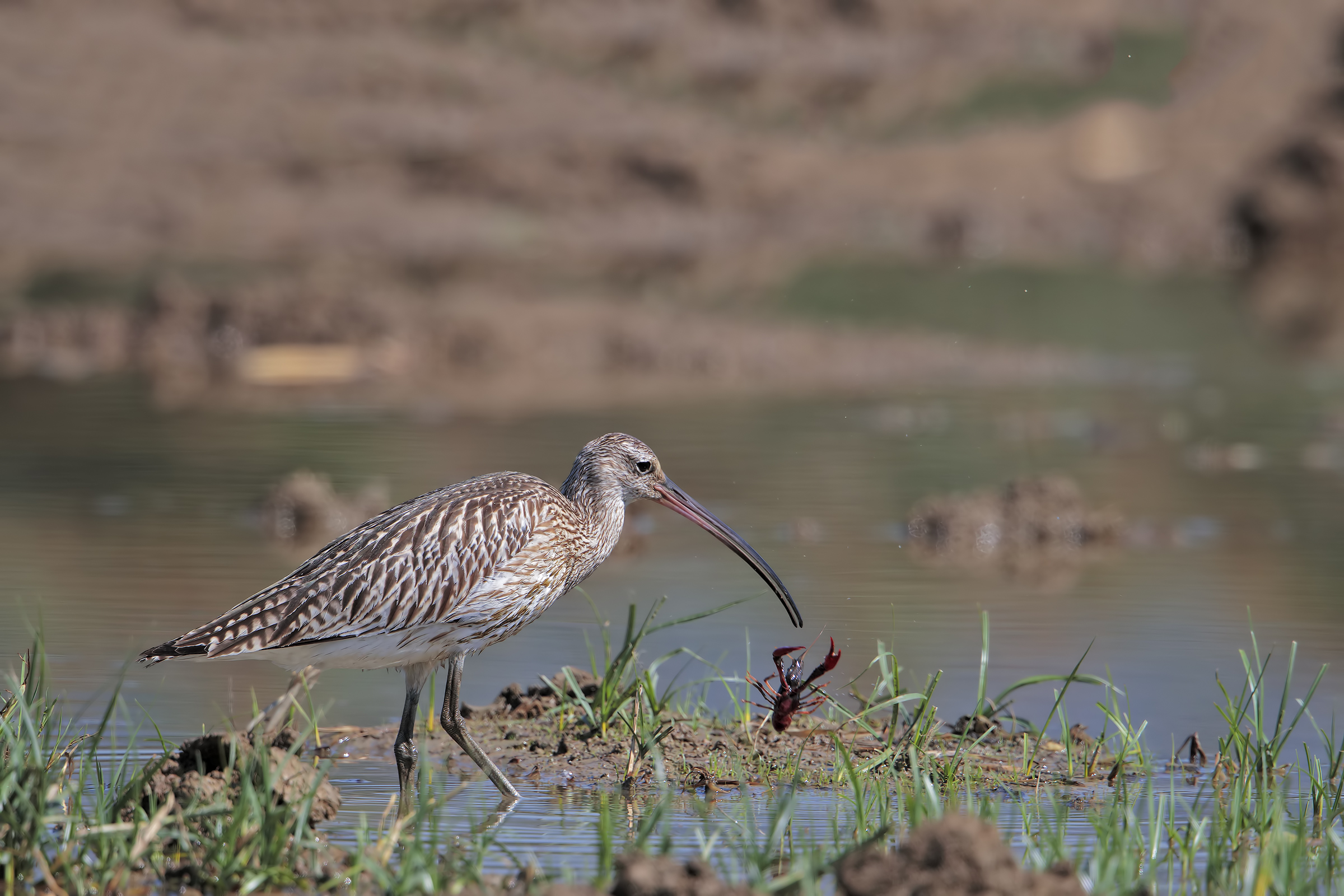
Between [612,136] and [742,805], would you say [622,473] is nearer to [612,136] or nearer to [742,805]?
[742,805]

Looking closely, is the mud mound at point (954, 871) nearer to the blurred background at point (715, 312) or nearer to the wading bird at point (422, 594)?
the wading bird at point (422, 594)

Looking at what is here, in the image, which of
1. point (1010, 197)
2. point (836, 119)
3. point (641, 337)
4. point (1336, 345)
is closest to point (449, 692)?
point (641, 337)

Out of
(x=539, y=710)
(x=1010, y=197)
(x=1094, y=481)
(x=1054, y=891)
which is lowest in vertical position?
(x=1054, y=891)

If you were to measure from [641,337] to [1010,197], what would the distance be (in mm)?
19315

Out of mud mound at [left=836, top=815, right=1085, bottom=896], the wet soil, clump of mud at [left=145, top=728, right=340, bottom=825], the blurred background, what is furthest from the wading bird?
mud mound at [left=836, top=815, right=1085, bottom=896]

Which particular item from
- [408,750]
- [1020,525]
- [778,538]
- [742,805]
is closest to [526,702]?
[408,750]

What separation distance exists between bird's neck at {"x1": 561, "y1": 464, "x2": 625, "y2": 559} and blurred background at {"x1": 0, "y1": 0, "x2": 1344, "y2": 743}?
2.54 ft

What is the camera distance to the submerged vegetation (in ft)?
16.2

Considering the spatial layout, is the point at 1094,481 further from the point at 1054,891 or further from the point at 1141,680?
the point at 1054,891

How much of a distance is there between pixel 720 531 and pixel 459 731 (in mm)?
1680

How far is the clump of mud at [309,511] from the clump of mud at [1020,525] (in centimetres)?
320

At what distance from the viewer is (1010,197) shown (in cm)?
3778

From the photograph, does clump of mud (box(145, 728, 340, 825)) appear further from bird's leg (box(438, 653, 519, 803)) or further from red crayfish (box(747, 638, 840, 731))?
red crayfish (box(747, 638, 840, 731))

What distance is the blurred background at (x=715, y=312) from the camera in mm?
9594
